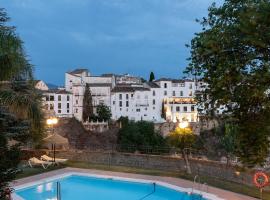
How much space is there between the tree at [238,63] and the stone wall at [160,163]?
7.88 m

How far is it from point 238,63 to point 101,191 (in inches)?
445

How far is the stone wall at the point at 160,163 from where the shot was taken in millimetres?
16273

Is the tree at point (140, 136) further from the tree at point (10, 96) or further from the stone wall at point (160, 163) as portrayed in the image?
the tree at point (10, 96)

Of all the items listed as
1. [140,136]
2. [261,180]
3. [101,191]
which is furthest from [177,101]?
[261,180]

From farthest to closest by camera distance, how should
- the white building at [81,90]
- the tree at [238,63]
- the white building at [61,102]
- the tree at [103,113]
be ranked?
the white building at [81,90] < the white building at [61,102] < the tree at [103,113] < the tree at [238,63]

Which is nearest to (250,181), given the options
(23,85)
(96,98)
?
(23,85)

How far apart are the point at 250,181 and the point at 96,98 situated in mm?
64219

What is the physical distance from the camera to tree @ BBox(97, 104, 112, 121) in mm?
75125

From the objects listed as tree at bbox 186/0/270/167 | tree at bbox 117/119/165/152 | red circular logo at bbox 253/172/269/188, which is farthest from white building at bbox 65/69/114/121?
tree at bbox 186/0/270/167

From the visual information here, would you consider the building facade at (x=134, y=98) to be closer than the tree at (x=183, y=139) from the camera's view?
No

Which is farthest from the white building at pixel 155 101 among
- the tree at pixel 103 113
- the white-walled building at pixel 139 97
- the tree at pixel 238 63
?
the tree at pixel 238 63

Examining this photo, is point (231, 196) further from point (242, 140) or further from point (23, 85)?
point (23, 85)

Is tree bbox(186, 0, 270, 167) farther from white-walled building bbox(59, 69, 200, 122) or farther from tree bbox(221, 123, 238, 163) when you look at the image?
white-walled building bbox(59, 69, 200, 122)

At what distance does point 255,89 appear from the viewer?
6.74 m
